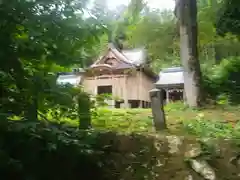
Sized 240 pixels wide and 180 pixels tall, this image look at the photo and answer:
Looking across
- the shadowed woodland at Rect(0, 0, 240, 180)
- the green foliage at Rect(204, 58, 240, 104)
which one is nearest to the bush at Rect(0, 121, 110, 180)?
the shadowed woodland at Rect(0, 0, 240, 180)

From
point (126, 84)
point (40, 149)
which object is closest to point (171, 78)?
point (126, 84)

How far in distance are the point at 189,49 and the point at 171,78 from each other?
22.1ft

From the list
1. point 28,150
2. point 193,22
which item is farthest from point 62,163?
point 193,22

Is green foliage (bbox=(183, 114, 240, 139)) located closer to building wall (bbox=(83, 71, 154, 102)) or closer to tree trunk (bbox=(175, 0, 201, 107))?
tree trunk (bbox=(175, 0, 201, 107))

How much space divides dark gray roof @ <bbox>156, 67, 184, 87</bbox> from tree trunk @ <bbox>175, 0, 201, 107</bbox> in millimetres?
6251

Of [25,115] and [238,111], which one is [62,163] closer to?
[25,115]

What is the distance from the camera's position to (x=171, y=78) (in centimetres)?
1375

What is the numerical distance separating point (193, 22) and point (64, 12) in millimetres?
5489

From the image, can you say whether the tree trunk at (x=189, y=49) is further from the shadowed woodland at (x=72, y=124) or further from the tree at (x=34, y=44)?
the tree at (x=34, y=44)

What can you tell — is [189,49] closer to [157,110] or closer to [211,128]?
[211,128]

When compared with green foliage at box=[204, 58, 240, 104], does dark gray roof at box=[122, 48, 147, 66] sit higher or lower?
higher

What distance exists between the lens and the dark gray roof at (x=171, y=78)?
13380mm

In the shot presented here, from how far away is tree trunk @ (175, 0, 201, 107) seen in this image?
6.84 meters

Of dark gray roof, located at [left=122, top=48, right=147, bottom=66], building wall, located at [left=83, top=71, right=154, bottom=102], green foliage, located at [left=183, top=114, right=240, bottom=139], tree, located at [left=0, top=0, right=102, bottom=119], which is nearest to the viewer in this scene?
tree, located at [left=0, top=0, right=102, bottom=119]
